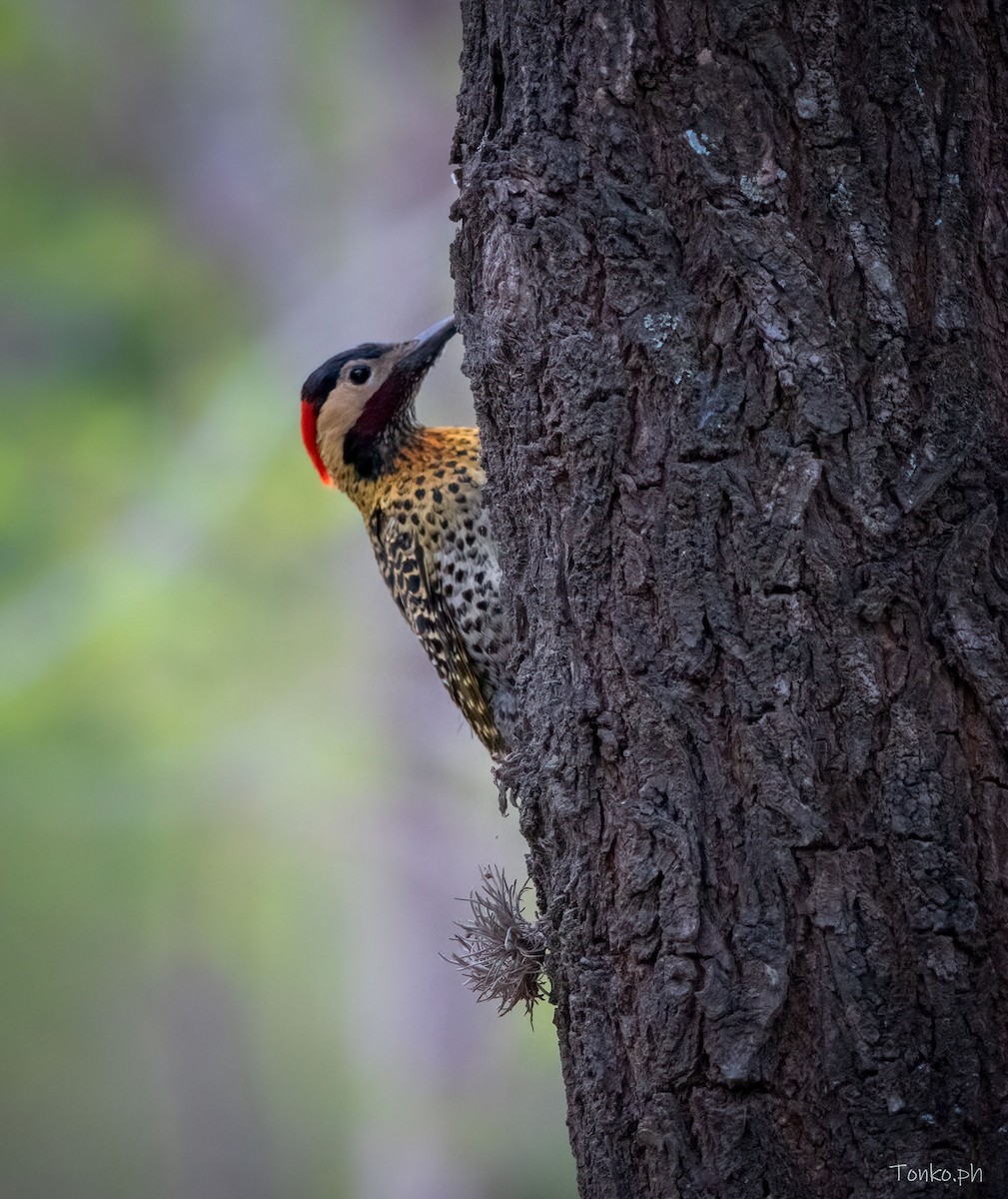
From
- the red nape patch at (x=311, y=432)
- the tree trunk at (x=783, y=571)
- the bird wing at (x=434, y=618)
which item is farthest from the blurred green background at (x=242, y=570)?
the tree trunk at (x=783, y=571)

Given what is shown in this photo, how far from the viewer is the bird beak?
8.50 feet

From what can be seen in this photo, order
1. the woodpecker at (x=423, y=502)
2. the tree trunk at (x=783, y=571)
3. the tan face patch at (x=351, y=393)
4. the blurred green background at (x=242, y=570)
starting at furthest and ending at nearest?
the blurred green background at (x=242, y=570)
the tan face patch at (x=351, y=393)
the woodpecker at (x=423, y=502)
the tree trunk at (x=783, y=571)

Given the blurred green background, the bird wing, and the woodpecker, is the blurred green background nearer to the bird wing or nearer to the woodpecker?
the woodpecker

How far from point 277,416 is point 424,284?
0.67 meters

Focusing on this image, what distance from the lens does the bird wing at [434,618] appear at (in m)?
2.45

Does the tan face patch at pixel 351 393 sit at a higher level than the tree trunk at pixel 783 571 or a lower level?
higher

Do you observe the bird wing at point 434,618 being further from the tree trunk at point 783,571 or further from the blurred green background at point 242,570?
the blurred green background at point 242,570

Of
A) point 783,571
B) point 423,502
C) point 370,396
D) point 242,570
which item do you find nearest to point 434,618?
point 423,502

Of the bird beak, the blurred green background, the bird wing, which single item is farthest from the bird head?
the blurred green background

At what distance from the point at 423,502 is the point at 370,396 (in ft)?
0.93

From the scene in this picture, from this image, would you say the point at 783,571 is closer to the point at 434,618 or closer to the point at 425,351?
the point at 434,618

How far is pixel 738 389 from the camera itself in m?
1.21

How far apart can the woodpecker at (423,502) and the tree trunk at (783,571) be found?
111 centimetres

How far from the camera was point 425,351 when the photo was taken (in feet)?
8.53
